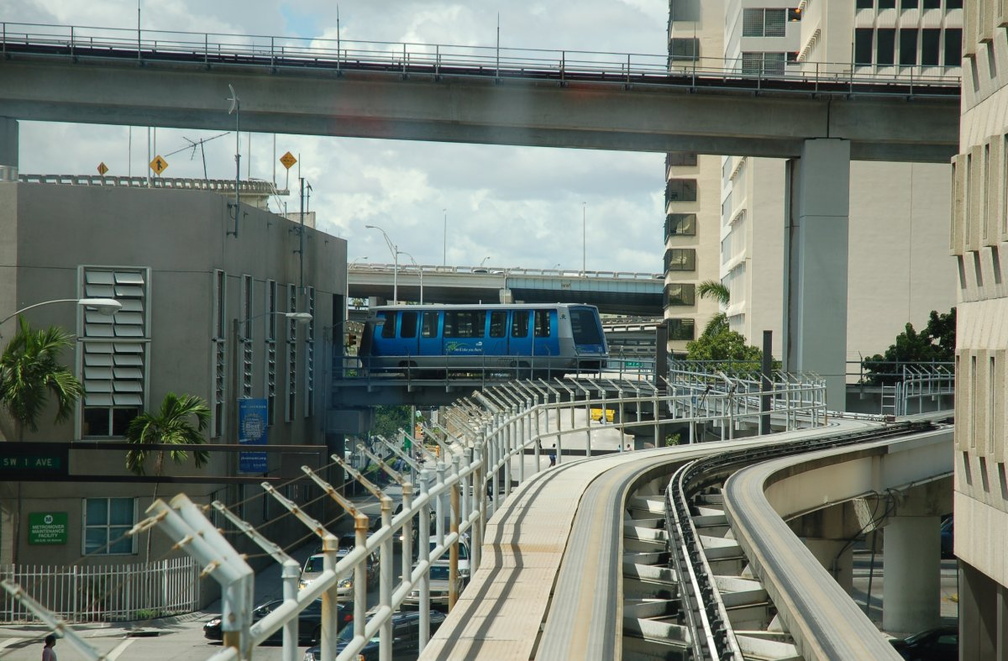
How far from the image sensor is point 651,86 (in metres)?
39.7

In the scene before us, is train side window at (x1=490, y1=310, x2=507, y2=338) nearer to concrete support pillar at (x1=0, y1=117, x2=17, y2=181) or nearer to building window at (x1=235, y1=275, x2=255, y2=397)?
building window at (x1=235, y1=275, x2=255, y2=397)

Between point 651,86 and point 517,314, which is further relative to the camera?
point 517,314

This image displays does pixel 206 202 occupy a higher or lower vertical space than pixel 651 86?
lower

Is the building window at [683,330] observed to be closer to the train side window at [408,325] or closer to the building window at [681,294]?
the building window at [681,294]

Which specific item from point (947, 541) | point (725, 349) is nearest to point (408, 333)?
point (725, 349)

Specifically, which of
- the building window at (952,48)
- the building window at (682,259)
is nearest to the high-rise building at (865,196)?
the building window at (952,48)

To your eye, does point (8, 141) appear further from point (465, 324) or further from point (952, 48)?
point (952, 48)

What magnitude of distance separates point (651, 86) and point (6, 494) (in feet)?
78.2

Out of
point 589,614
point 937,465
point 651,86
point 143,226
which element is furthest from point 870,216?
point 589,614

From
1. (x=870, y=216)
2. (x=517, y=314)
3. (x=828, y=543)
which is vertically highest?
(x=870, y=216)

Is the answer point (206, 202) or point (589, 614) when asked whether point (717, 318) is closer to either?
point (206, 202)

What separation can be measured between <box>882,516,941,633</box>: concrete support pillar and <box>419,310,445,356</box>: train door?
2343 centimetres

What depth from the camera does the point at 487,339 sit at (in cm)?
4969

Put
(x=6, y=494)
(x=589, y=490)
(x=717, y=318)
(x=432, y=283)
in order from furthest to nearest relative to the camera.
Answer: (x=432, y=283) < (x=717, y=318) < (x=6, y=494) < (x=589, y=490)
